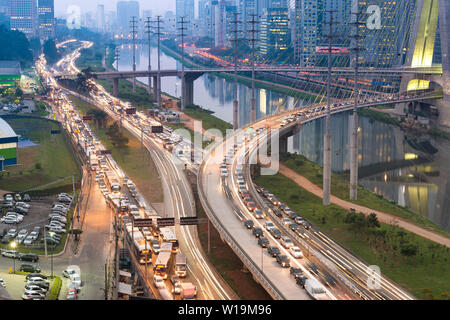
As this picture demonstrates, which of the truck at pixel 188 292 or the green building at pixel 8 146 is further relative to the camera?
the green building at pixel 8 146

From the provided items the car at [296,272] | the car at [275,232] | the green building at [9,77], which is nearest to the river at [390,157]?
→ the car at [275,232]

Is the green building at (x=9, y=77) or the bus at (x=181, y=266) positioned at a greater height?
the green building at (x=9, y=77)

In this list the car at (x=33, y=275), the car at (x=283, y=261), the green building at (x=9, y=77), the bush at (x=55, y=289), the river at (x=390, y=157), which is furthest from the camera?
the green building at (x=9, y=77)

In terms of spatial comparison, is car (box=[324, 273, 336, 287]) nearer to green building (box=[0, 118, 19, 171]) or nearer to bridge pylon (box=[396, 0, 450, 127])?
green building (box=[0, 118, 19, 171])

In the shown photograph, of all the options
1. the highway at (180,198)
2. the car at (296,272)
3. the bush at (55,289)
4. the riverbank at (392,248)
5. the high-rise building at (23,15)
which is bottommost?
the riverbank at (392,248)

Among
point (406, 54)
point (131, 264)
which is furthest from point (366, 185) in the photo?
point (406, 54)

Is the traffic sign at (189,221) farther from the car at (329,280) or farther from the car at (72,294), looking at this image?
the car at (72,294)
